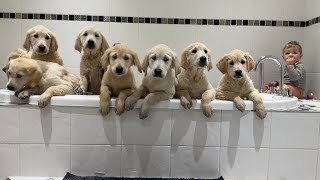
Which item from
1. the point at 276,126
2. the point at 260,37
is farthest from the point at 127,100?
the point at 260,37

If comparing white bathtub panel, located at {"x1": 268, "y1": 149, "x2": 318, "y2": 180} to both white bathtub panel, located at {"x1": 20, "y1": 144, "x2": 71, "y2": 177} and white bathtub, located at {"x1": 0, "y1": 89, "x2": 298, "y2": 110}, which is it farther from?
white bathtub panel, located at {"x1": 20, "y1": 144, "x2": 71, "y2": 177}

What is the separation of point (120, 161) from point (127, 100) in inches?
15.0

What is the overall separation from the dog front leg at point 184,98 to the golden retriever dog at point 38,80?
67 centimetres

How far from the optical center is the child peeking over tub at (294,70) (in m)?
3.27

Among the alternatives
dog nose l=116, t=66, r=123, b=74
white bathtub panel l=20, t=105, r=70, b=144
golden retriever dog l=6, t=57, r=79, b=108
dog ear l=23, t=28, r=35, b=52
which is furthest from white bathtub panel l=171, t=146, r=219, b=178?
dog ear l=23, t=28, r=35, b=52

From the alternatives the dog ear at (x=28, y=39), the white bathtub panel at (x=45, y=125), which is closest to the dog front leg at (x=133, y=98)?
the white bathtub panel at (x=45, y=125)

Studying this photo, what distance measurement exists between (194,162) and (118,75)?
688 mm

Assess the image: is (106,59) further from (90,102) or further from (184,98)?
(184,98)

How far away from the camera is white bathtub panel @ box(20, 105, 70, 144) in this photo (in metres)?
2.11

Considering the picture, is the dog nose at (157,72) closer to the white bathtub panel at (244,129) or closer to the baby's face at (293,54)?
the white bathtub panel at (244,129)

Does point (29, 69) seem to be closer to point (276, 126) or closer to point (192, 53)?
point (192, 53)

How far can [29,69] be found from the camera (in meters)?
2.10

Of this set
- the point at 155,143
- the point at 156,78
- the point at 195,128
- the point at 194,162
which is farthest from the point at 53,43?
the point at 194,162

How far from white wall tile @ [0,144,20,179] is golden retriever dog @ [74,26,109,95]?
0.52 metres
